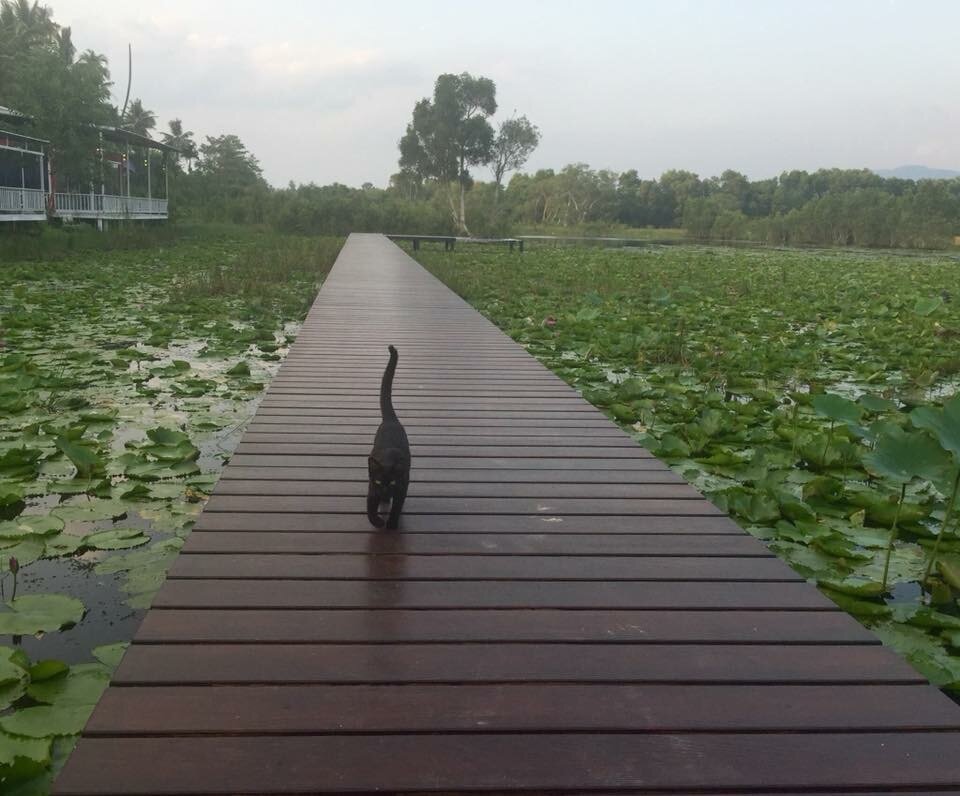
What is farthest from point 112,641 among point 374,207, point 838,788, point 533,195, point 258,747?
point 533,195

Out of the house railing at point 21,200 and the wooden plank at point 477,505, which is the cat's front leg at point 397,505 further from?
the house railing at point 21,200

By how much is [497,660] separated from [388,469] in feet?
1.99

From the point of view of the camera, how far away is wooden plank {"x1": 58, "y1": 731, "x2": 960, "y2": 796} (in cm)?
107

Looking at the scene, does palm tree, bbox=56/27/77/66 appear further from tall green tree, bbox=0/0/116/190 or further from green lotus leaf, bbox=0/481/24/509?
green lotus leaf, bbox=0/481/24/509

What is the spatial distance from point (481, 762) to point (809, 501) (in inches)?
83.3

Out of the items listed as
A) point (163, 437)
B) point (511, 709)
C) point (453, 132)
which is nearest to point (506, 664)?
point (511, 709)

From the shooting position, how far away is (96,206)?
59.9 feet

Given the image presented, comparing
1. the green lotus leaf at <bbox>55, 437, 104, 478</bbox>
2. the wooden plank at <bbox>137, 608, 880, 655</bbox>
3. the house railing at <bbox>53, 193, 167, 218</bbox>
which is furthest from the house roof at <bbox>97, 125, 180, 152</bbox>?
the wooden plank at <bbox>137, 608, 880, 655</bbox>

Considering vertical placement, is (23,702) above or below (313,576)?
below

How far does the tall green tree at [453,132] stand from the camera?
3650 centimetres

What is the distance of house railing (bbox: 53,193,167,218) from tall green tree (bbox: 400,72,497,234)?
16.3 m

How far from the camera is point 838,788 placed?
3.58ft

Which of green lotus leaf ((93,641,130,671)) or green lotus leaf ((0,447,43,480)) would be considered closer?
green lotus leaf ((93,641,130,671))

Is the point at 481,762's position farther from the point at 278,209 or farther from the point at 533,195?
the point at 533,195
